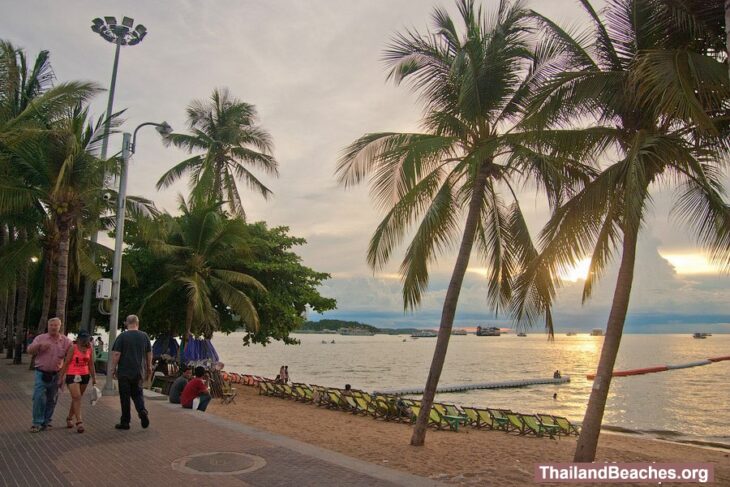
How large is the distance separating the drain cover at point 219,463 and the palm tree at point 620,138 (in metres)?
5.94

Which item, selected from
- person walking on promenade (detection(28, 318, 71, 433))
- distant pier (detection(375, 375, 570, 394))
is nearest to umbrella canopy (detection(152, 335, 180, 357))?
distant pier (detection(375, 375, 570, 394))

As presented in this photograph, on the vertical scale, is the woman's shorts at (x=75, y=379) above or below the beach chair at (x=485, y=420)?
above

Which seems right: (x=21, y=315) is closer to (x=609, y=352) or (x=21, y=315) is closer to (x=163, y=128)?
(x=163, y=128)

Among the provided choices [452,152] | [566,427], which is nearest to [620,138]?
[452,152]

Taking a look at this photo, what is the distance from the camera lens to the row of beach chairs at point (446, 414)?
17891 mm

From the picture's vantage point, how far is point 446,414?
59.0 feet

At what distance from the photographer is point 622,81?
930 cm

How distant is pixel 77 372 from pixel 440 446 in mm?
8447

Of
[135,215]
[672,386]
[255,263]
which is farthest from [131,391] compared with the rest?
[672,386]

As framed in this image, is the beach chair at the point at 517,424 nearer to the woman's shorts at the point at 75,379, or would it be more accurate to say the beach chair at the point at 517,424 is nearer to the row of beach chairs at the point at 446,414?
the row of beach chairs at the point at 446,414

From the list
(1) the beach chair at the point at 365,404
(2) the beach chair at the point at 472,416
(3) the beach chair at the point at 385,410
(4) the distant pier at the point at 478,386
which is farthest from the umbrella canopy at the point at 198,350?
(4) the distant pier at the point at 478,386

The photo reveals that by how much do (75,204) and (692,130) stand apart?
16.8m

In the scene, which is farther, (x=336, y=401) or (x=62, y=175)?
(x=336, y=401)

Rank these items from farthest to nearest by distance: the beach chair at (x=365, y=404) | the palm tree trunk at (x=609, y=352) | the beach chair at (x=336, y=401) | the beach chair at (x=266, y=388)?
1. the beach chair at (x=266, y=388)
2. the beach chair at (x=336, y=401)
3. the beach chair at (x=365, y=404)
4. the palm tree trunk at (x=609, y=352)
